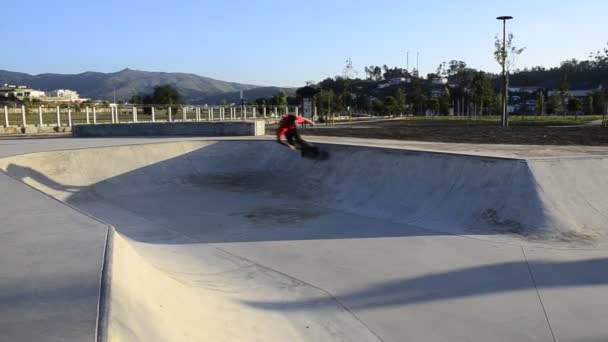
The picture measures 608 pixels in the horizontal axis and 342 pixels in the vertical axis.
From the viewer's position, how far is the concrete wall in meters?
21.4

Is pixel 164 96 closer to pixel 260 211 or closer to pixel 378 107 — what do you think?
pixel 378 107

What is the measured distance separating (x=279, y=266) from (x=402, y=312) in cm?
216

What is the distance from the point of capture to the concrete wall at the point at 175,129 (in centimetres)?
2144

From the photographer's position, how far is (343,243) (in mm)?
7945

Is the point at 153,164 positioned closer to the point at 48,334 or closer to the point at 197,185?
the point at 197,185

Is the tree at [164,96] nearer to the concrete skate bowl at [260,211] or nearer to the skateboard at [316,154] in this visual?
the concrete skate bowl at [260,211]

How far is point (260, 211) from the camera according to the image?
34.8ft

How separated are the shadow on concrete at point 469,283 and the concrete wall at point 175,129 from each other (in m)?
15.8

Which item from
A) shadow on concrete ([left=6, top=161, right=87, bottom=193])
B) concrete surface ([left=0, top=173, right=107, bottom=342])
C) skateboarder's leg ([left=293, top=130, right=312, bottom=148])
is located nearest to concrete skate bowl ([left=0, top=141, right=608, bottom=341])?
shadow on concrete ([left=6, top=161, right=87, bottom=193])

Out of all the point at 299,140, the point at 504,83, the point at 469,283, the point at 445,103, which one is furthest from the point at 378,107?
the point at 469,283

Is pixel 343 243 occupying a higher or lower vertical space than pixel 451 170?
lower

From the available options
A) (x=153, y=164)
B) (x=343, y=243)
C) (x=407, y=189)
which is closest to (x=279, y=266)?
(x=343, y=243)

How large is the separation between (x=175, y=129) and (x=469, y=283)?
18569mm

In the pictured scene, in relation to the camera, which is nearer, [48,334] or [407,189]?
[48,334]
